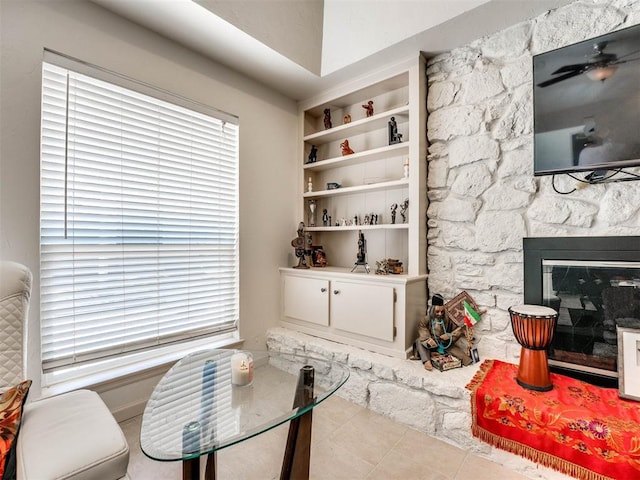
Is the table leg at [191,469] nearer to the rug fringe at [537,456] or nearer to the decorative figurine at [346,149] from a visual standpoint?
the rug fringe at [537,456]

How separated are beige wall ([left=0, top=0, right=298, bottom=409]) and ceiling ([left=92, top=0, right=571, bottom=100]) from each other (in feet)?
0.47

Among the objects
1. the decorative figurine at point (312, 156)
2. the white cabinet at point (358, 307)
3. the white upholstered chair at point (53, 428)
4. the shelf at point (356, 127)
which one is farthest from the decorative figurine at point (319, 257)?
the white upholstered chair at point (53, 428)

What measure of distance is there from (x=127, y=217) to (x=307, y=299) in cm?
150

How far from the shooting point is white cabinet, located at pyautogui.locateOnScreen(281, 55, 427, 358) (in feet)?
7.25

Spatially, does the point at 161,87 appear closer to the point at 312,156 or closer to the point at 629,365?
the point at 312,156

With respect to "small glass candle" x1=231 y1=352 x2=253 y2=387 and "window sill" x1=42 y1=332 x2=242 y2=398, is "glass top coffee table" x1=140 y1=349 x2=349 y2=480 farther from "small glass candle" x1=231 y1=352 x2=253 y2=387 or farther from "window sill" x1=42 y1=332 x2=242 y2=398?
"window sill" x1=42 y1=332 x2=242 y2=398

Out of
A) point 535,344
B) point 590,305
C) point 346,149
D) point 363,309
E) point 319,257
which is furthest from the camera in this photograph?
point 319,257

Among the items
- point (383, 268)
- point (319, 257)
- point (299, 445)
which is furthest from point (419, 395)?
point (319, 257)

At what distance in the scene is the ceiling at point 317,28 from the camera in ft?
5.97

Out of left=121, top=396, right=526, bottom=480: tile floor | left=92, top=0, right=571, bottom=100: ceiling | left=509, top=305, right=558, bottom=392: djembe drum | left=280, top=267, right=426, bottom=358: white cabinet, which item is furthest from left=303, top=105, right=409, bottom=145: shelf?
left=121, top=396, right=526, bottom=480: tile floor

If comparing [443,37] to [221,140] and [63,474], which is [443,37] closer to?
[221,140]

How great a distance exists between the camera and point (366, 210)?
2.77 meters

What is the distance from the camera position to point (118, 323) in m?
1.89

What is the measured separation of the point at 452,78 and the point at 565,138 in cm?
94
